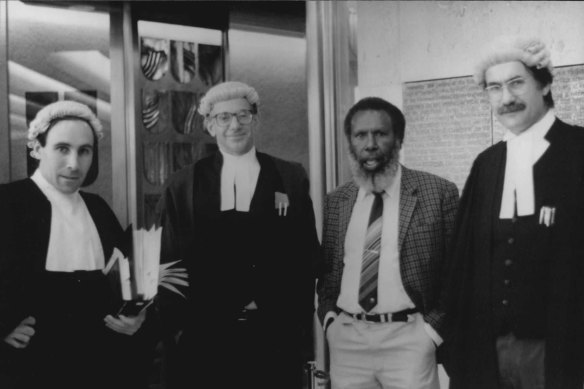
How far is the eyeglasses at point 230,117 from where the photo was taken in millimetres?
2840

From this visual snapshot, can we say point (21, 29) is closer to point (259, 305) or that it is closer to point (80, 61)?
point (80, 61)

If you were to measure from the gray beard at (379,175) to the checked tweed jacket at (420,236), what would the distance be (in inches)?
2.1

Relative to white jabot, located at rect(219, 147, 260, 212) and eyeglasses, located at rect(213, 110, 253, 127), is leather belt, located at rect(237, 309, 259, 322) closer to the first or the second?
white jabot, located at rect(219, 147, 260, 212)

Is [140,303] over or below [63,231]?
below

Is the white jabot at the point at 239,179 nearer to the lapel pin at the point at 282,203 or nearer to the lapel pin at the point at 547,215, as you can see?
the lapel pin at the point at 282,203

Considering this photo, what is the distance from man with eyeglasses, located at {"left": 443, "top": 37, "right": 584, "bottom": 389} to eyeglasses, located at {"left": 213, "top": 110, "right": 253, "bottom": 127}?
3.18 ft

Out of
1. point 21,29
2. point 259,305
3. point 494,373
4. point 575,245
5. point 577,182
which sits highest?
point 21,29

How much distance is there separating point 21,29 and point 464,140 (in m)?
1.99

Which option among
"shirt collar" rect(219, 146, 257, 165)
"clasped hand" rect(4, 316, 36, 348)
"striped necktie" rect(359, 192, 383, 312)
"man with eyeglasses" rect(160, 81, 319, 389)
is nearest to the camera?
"clasped hand" rect(4, 316, 36, 348)

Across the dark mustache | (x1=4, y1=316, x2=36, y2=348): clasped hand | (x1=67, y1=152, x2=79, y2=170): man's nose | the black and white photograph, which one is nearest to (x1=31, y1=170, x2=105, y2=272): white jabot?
the black and white photograph

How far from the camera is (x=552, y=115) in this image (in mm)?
2453

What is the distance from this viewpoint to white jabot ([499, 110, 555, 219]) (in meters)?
2.40

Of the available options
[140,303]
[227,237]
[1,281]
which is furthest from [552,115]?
[1,281]

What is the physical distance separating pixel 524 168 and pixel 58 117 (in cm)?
184
